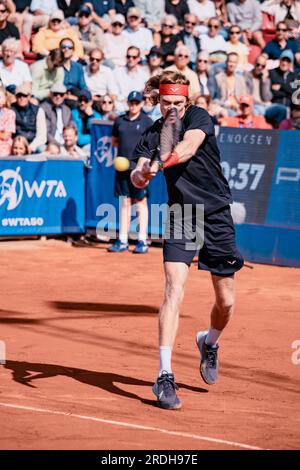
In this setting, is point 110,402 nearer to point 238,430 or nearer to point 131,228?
point 238,430

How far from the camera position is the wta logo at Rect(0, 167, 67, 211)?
50.4 feet

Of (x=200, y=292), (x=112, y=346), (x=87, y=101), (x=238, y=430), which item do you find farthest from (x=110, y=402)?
(x=87, y=101)

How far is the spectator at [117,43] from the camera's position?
747 inches

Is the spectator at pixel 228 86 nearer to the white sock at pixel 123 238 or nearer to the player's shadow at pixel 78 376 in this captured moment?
the white sock at pixel 123 238

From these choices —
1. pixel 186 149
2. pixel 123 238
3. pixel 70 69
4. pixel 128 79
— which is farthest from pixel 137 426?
A: pixel 128 79

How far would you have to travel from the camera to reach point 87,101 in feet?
56.3

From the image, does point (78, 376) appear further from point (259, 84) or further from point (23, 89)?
point (259, 84)

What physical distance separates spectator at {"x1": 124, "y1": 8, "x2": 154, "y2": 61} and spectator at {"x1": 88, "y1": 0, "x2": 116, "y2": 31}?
392 millimetres

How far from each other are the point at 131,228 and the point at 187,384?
8.24 m

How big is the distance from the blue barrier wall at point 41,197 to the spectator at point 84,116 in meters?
0.82

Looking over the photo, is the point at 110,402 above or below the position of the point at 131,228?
above

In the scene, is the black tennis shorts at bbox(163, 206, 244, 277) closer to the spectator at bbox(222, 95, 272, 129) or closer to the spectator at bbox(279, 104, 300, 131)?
the spectator at bbox(279, 104, 300, 131)

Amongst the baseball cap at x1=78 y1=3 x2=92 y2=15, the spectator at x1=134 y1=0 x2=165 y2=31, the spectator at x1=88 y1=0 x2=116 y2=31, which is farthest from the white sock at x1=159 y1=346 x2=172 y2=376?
the spectator at x1=134 y1=0 x2=165 y2=31

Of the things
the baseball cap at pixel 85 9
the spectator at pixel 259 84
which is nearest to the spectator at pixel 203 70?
the spectator at pixel 259 84
